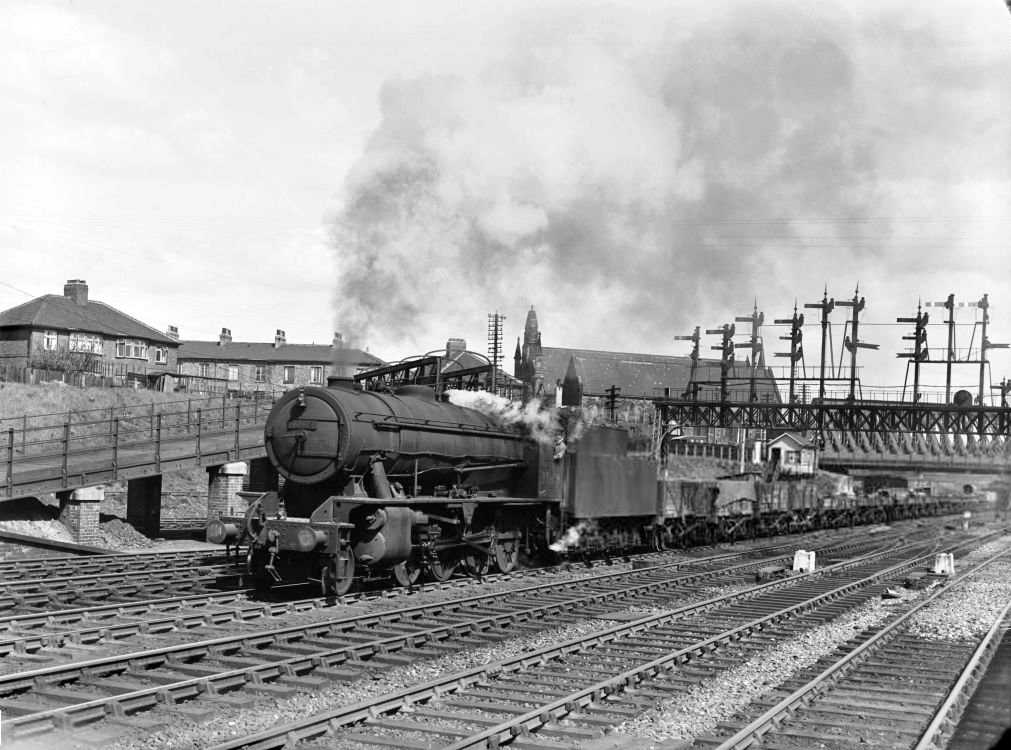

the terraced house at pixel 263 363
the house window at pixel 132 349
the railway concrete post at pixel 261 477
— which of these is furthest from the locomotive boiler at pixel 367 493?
the terraced house at pixel 263 363

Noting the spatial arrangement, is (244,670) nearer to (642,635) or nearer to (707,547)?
(642,635)

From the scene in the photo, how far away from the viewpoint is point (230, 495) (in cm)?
2398

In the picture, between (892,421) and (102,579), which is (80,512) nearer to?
(102,579)

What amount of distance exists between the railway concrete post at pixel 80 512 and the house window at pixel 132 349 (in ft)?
98.1

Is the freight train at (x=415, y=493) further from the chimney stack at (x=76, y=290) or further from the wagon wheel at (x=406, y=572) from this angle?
the chimney stack at (x=76, y=290)

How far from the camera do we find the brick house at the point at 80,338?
44.7 metres

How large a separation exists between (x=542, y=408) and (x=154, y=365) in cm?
3860

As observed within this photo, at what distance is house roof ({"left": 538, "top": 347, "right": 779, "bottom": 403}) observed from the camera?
8169cm

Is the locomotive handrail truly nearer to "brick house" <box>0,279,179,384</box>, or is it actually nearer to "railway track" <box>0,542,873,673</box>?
"railway track" <box>0,542,873,673</box>

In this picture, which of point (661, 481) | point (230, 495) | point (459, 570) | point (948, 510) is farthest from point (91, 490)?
point (948, 510)

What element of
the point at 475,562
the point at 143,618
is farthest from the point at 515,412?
the point at 143,618

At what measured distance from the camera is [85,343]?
1847 inches

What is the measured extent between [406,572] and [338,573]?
6.32 feet

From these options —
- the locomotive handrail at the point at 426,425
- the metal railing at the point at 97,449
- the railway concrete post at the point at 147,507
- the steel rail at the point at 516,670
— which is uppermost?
the locomotive handrail at the point at 426,425
